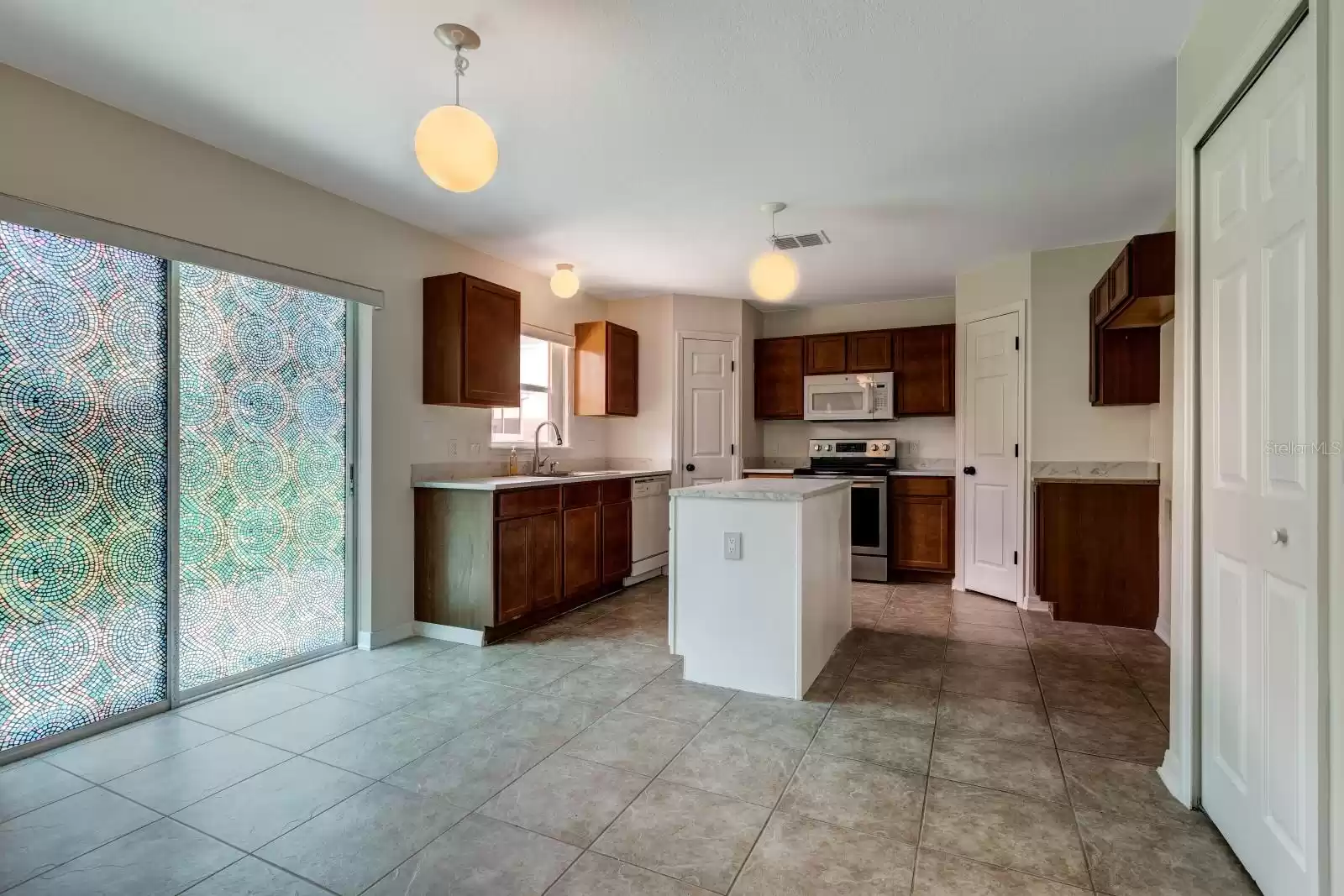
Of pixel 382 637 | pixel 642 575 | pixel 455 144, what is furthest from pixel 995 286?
pixel 382 637

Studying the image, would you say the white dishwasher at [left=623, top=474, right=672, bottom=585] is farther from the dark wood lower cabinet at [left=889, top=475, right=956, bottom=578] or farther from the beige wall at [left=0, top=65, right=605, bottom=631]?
the dark wood lower cabinet at [left=889, top=475, right=956, bottom=578]

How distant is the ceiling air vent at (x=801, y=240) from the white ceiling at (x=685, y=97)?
20cm

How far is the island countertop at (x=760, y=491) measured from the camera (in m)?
2.70

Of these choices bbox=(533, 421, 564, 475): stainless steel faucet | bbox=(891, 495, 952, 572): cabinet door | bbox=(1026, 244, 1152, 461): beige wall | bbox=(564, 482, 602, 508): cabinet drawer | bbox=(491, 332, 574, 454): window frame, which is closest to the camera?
bbox=(1026, 244, 1152, 461): beige wall

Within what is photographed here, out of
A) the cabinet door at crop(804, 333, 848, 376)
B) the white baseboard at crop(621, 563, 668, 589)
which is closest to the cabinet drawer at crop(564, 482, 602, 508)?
the white baseboard at crop(621, 563, 668, 589)

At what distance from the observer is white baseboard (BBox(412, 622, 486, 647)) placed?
3.48 m

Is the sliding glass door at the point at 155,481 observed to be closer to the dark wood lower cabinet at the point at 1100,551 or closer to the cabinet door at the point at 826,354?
the cabinet door at the point at 826,354

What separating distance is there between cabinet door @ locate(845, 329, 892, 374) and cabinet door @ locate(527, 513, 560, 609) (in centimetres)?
309

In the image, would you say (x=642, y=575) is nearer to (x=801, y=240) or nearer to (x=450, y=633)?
(x=450, y=633)

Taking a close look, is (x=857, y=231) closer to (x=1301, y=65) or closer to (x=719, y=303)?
Result: (x=719, y=303)

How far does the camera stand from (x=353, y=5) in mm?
1819

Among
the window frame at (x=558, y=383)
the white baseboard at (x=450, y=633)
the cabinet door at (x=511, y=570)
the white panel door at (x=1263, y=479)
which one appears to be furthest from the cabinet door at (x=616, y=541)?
the white panel door at (x=1263, y=479)

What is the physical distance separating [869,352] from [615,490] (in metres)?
2.62

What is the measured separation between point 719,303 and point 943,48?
3611mm
